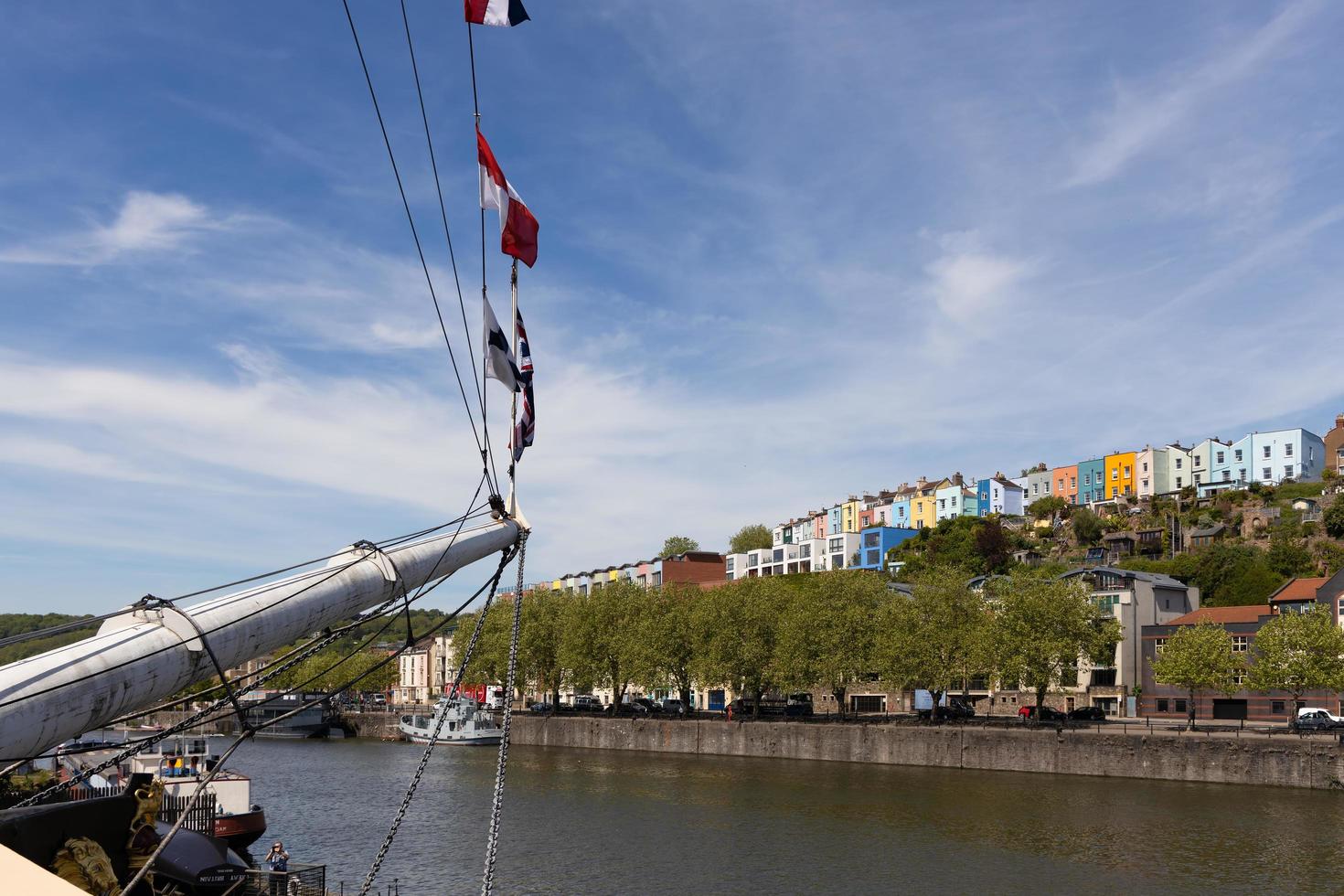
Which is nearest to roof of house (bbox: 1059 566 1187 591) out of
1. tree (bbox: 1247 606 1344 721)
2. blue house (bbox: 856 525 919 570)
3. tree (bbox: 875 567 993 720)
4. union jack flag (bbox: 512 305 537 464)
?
tree (bbox: 875 567 993 720)

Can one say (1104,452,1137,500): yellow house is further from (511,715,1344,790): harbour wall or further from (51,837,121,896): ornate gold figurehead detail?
(51,837,121,896): ornate gold figurehead detail

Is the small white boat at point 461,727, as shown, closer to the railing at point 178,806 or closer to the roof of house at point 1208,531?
the railing at point 178,806

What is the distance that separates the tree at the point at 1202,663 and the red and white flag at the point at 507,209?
236 feet

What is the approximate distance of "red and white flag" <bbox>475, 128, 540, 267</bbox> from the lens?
18031 mm

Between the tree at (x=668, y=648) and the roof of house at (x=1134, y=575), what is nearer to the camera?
the tree at (x=668, y=648)

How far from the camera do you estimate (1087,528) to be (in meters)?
156

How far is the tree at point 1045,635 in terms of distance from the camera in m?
78.1

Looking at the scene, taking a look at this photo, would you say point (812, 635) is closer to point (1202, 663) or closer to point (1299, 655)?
point (1202, 663)

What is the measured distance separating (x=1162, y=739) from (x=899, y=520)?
12409 centimetres

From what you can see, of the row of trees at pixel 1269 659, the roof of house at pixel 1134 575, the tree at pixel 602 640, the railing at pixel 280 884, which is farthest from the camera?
the tree at pixel 602 640

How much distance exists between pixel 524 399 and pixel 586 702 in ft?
391

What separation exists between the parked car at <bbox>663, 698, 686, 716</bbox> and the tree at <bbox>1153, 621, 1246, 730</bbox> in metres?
42.3

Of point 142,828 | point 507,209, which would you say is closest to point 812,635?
point 142,828

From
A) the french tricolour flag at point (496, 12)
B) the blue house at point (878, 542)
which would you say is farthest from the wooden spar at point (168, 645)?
the blue house at point (878, 542)
